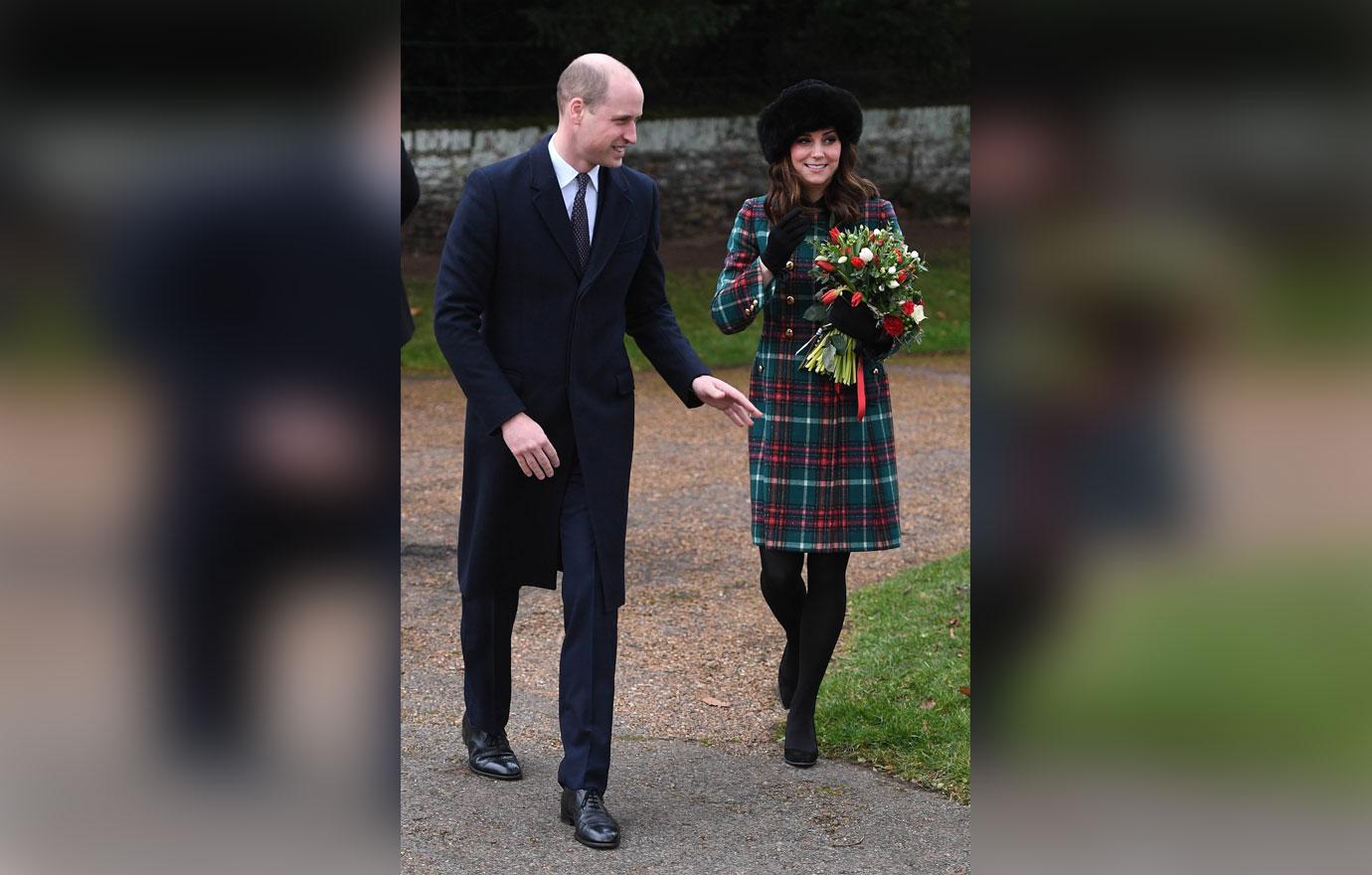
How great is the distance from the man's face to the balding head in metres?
0.01

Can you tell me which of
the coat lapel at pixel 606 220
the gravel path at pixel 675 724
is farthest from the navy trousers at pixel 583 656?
the coat lapel at pixel 606 220

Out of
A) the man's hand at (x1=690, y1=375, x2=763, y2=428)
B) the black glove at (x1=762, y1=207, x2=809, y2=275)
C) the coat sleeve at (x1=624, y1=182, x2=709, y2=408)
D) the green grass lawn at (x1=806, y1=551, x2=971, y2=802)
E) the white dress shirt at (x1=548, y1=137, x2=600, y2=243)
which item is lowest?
Answer: the green grass lawn at (x1=806, y1=551, x2=971, y2=802)

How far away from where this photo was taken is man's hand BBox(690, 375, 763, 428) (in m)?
4.32

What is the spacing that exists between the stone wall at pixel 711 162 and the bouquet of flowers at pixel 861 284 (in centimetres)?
1266

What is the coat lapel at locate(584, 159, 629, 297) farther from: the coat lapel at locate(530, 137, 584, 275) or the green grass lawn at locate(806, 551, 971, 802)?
the green grass lawn at locate(806, 551, 971, 802)

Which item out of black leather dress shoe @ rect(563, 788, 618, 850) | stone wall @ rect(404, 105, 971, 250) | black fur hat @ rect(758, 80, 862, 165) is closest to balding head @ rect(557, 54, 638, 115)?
black fur hat @ rect(758, 80, 862, 165)

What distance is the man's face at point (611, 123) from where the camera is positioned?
4094 millimetres

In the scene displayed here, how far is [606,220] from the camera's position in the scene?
4301 mm
